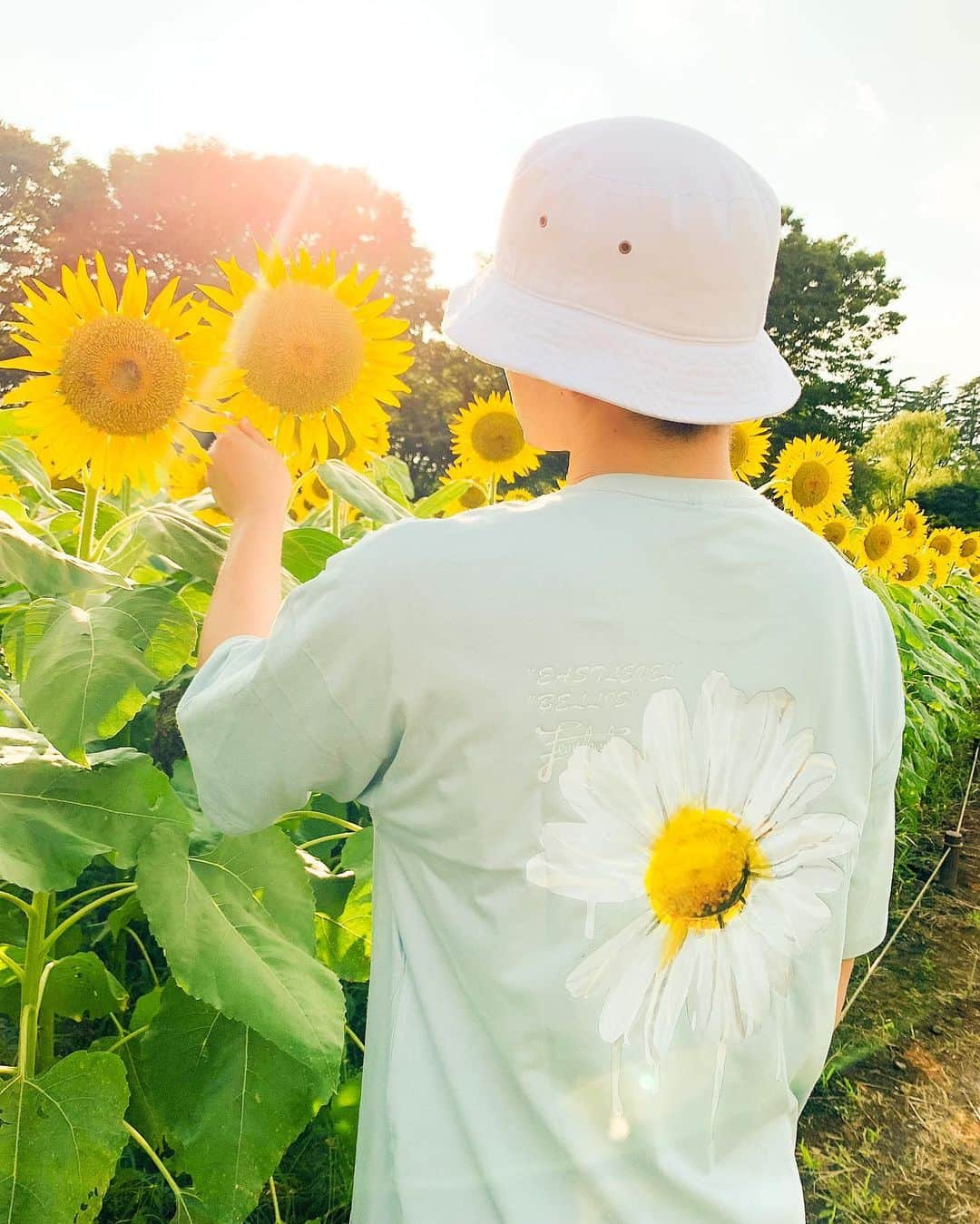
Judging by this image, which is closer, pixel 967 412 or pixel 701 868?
pixel 701 868

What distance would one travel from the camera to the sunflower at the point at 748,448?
376 centimetres

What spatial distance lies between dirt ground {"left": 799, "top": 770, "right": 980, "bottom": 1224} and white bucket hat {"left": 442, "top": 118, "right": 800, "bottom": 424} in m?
2.33

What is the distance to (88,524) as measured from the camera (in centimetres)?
149

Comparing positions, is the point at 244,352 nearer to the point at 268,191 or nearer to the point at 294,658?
the point at 294,658

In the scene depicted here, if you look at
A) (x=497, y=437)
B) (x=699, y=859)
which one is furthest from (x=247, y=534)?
(x=497, y=437)

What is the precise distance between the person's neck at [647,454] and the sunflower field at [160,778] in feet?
0.98

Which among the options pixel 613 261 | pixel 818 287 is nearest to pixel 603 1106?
pixel 613 261

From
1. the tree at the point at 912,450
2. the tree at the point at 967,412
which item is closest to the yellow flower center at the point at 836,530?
the tree at the point at 912,450

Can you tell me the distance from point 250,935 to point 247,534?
1.70 feet

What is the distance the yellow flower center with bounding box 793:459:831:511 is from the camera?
178 inches

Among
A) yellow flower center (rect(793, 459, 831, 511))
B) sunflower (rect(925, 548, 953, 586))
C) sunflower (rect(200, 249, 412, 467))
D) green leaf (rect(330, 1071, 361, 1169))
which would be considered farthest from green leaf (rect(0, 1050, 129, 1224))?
sunflower (rect(925, 548, 953, 586))

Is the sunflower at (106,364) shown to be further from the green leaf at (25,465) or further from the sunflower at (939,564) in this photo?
the sunflower at (939,564)

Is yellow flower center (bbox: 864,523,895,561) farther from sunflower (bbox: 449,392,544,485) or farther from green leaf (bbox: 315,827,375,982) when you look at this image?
green leaf (bbox: 315,827,375,982)

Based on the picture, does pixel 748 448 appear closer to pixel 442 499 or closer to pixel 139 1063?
pixel 442 499
